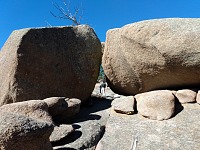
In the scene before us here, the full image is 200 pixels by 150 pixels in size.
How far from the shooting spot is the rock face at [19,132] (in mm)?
2414

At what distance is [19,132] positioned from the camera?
2424 mm

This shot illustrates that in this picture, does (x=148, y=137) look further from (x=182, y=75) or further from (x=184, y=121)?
(x=182, y=75)

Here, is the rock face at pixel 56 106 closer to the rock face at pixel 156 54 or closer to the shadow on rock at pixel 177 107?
the rock face at pixel 156 54

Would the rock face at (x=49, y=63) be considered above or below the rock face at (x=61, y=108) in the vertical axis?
above

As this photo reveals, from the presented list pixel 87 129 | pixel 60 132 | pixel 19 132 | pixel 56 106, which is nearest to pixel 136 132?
→ pixel 87 129

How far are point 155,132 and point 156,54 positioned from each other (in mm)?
1133

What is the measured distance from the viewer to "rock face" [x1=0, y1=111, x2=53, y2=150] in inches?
95.0

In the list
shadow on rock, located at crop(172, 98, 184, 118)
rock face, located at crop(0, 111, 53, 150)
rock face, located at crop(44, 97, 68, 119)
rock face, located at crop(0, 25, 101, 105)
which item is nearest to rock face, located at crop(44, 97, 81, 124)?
rock face, located at crop(44, 97, 68, 119)

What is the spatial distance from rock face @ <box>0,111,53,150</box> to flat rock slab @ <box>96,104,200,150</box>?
0.88 metres

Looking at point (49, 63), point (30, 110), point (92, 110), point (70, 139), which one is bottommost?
point (70, 139)

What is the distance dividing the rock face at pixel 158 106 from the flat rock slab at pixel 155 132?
→ 8 cm

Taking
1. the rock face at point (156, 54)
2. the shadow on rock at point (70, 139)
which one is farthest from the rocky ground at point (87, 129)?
the rock face at point (156, 54)

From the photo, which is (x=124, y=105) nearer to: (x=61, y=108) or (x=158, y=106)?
(x=158, y=106)

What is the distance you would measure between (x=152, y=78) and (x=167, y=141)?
116 centimetres
